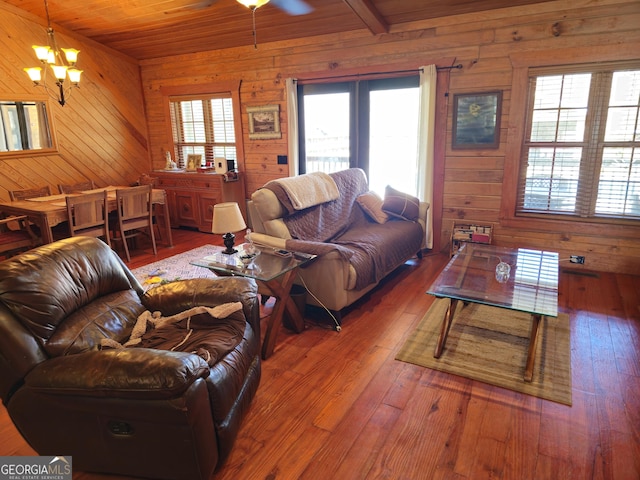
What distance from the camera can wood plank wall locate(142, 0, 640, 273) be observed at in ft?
12.1

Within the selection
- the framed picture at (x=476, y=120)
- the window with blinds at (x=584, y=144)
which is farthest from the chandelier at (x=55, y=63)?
the window with blinds at (x=584, y=144)

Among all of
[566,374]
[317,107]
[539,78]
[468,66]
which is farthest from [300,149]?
[566,374]

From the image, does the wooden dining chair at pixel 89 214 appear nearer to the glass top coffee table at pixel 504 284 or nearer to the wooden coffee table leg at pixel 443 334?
the glass top coffee table at pixel 504 284

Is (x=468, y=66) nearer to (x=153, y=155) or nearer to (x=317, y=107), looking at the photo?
(x=317, y=107)

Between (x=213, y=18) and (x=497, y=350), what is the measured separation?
4673mm

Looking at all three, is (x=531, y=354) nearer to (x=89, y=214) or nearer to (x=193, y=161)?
(x=89, y=214)

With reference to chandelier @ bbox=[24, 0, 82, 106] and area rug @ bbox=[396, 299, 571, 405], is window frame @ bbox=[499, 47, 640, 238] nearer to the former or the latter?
area rug @ bbox=[396, 299, 571, 405]

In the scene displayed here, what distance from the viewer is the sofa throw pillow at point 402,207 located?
14.0 feet

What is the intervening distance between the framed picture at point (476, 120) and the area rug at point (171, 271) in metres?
2.97

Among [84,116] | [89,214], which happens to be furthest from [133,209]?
[84,116]

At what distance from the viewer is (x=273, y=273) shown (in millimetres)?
2633

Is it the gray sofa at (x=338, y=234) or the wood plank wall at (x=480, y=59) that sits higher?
the wood plank wall at (x=480, y=59)

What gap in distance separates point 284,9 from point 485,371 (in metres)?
4.06

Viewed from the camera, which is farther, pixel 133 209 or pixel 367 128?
pixel 367 128
